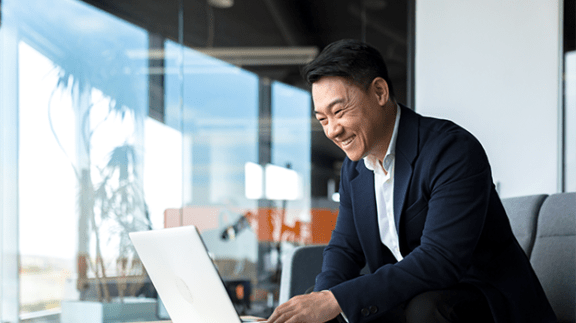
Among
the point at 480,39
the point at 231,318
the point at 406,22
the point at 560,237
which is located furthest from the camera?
the point at 406,22

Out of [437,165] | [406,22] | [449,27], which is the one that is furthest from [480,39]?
[437,165]

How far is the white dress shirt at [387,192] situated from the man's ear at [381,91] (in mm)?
83

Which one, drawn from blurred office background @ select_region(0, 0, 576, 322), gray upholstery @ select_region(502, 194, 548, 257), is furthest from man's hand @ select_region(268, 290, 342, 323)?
blurred office background @ select_region(0, 0, 576, 322)

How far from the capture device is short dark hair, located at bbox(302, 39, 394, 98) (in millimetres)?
1247

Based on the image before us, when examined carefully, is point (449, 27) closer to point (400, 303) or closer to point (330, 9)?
point (330, 9)

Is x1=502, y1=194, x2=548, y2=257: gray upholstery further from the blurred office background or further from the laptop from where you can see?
the blurred office background

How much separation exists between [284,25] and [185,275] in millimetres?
3075

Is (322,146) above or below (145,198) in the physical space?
above

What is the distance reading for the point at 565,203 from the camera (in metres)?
1.70

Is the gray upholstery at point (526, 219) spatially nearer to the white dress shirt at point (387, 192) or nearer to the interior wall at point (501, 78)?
the white dress shirt at point (387, 192)

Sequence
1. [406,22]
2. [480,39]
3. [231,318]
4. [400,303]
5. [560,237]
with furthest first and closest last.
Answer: [406,22] < [480,39] < [560,237] < [400,303] < [231,318]

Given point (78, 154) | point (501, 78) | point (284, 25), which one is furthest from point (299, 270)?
point (78, 154)

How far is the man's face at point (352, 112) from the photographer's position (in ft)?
4.12

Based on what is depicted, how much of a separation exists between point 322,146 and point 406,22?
109cm
